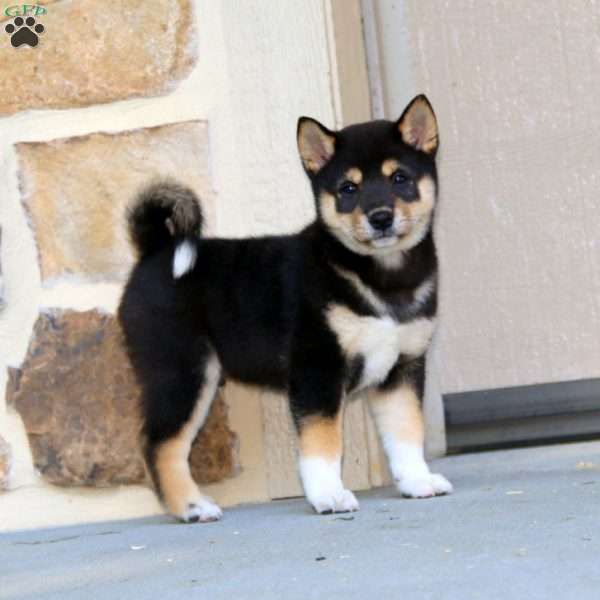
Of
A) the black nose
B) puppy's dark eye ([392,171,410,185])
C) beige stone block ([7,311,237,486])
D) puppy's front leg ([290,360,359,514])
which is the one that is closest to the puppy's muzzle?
the black nose

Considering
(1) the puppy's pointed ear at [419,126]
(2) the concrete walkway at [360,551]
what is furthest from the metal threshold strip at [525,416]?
(1) the puppy's pointed ear at [419,126]

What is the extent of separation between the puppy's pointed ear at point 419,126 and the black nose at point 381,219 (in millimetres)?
261

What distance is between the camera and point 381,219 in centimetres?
335

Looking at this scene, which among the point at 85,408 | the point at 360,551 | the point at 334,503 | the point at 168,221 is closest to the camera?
the point at 360,551

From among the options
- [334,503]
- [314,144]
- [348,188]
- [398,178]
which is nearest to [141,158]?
[314,144]

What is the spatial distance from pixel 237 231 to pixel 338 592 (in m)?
1.75

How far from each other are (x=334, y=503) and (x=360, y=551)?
638mm

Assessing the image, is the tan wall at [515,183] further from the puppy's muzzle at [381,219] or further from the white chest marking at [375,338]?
the puppy's muzzle at [381,219]

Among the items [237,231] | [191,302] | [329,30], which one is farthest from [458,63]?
[191,302]

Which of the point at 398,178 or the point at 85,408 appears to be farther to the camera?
the point at 85,408

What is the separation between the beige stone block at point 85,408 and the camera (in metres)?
3.79

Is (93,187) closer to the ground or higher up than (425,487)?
higher up

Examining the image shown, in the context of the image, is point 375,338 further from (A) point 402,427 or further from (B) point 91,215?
(B) point 91,215

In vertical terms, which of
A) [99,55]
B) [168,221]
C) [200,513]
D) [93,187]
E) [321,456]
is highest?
[99,55]
